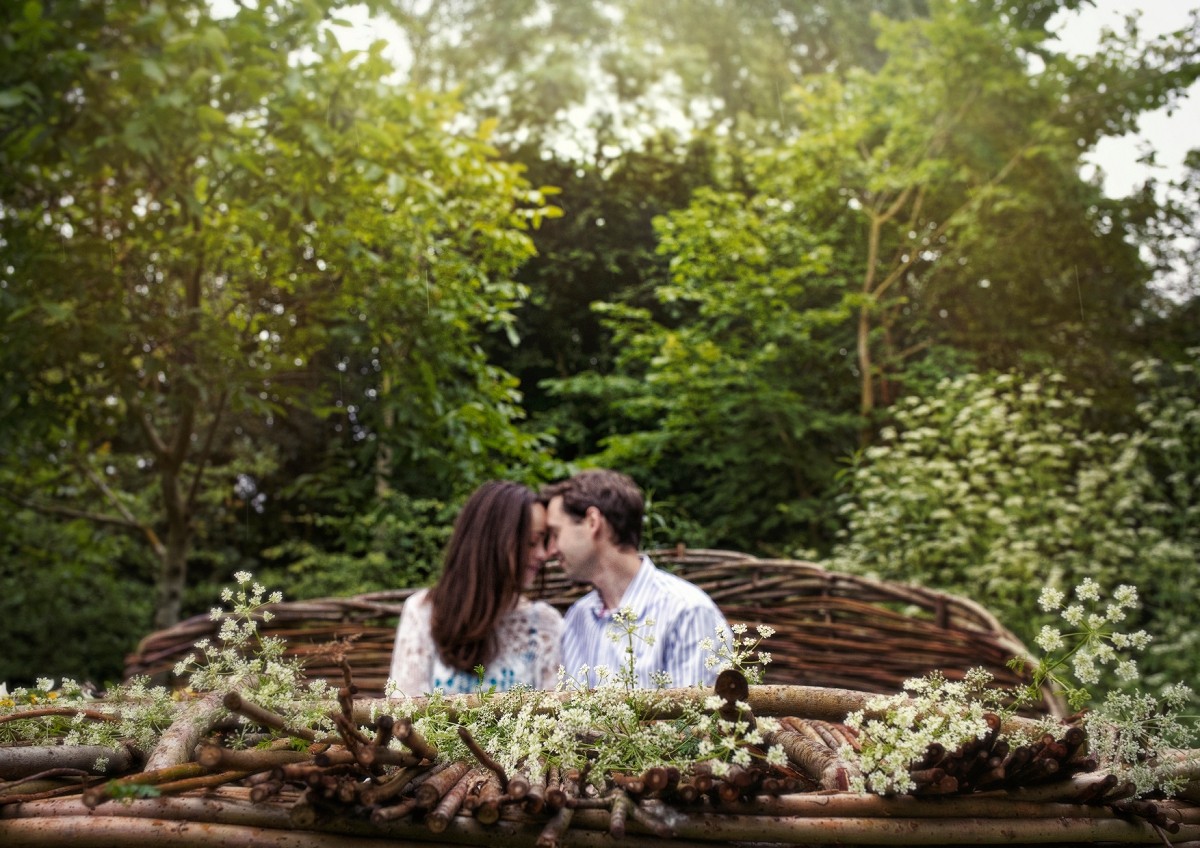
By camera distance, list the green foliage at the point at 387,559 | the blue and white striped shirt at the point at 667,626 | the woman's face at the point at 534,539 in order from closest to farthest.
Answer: the blue and white striped shirt at the point at 667,626 < the woman's face at the point at 534,539 < the green foliage at the point at 387,559

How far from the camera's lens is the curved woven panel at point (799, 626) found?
190cm

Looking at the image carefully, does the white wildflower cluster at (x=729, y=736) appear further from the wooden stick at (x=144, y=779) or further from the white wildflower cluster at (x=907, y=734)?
the wooden stick at (x=144, y=779)

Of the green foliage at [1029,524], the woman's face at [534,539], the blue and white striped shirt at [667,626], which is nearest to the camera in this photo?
the blue and white striped shirt at [667,626]

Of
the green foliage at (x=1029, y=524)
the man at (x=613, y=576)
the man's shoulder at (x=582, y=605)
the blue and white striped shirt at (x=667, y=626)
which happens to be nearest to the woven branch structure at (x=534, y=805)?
the blue and white striped shirt at (x=667, y=626)

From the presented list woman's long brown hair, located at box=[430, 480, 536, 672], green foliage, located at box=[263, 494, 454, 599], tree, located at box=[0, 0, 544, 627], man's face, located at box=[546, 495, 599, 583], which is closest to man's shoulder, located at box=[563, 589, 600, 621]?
man's face, located at box=[546, 495, 599, 583]

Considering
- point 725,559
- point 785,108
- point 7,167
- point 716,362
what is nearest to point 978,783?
point 725,559

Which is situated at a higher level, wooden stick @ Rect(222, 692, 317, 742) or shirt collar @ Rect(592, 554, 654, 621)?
wooden stick @ Rect(222, 692, 317, 742)

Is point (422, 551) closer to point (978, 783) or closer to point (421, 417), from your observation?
point (421, 417)

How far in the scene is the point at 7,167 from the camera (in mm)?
2316

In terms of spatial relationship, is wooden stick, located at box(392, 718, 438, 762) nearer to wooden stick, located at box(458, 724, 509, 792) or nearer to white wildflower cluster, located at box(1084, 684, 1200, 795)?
wooden stick, located at box(458, 724, 509, 792)

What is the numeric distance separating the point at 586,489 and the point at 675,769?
1.56 meters

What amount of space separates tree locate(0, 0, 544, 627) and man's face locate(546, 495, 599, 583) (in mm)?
629

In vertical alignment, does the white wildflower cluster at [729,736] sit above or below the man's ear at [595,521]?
below

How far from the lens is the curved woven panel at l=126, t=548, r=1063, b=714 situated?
190 centimetres
